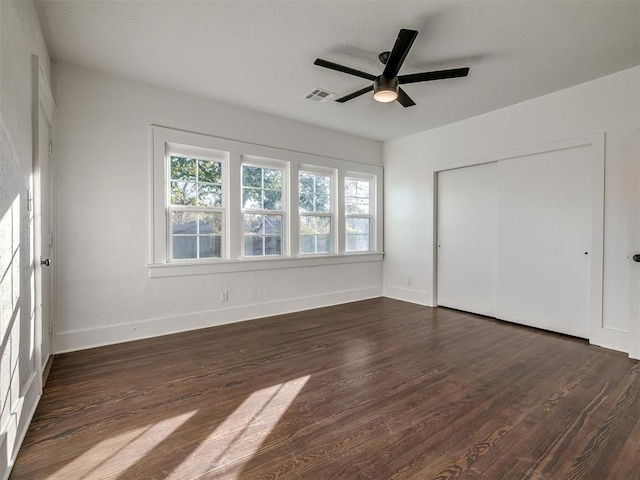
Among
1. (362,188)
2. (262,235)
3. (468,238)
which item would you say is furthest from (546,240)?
(262,235)

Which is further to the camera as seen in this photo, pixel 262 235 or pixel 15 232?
pixel 262 235

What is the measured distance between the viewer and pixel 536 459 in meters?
1.65

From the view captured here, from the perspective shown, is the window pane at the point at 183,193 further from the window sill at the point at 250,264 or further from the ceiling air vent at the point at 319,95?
the ceiling air vent at the point at 319,95

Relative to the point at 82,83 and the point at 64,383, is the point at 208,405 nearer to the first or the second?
the point at 64,383

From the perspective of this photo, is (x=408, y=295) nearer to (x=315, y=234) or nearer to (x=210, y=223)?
(x=315, y=234)

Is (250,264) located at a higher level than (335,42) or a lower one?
lower

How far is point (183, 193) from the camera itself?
3.75 m

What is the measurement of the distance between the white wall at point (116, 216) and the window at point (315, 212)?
1.11 metres

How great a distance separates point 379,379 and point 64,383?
2.39 meters

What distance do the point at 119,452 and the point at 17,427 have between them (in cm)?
54

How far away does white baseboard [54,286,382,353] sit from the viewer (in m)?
3.12

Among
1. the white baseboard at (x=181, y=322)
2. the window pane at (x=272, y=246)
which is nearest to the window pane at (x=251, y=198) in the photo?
the window pane at (x=272, y=246)

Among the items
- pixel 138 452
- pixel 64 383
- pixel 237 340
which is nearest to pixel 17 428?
pixel 138 452

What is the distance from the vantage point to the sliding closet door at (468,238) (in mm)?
4305
